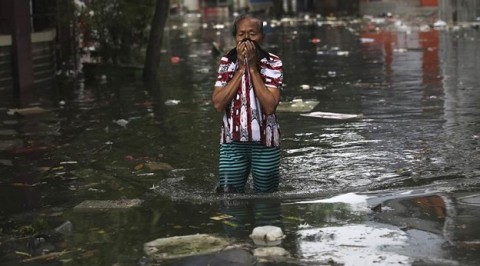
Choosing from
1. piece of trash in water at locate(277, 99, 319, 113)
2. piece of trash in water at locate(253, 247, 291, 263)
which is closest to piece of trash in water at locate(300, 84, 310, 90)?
piece of trash in water at locate(277, 99, 319, 113)

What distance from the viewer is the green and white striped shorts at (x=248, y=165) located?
18.5 feet

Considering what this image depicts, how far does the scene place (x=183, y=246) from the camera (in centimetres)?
469

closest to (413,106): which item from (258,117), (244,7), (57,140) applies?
(57,140)

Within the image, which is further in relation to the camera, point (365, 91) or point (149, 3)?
point (149, 3)

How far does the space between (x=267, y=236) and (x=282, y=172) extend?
2.27 metres

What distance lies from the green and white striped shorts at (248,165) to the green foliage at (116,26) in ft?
32.4

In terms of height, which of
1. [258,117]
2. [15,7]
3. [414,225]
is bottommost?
[414,225]

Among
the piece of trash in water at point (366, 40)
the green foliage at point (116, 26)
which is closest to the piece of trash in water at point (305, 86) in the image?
the green foliage at point (116, 26)

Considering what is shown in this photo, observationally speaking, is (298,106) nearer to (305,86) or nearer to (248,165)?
(305,86)

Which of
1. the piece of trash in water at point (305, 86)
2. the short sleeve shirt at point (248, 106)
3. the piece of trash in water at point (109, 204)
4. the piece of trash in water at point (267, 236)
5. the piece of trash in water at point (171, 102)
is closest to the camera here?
the piece of trash in water at point (267, 236)

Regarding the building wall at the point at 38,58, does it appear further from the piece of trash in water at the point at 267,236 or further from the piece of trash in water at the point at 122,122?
the piece of trash in water at the point at 267,236

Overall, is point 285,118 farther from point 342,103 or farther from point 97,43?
point 97,43

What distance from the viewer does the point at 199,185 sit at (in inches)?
260

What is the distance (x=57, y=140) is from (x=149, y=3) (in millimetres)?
7084
